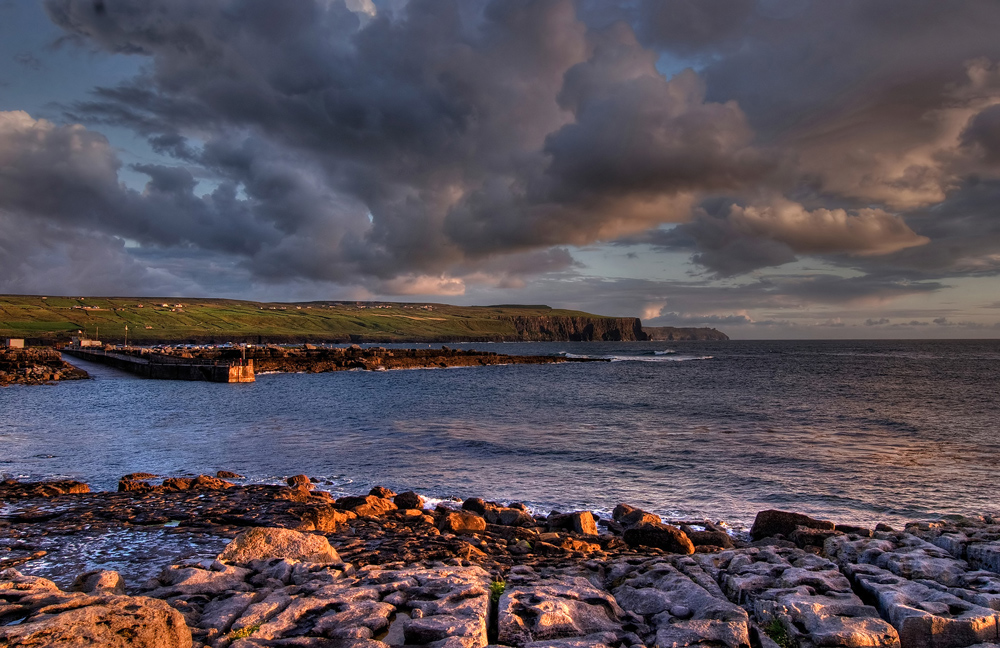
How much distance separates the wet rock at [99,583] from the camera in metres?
7.38

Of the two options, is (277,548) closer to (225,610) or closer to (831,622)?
(225,610)

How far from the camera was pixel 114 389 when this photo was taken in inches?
1964

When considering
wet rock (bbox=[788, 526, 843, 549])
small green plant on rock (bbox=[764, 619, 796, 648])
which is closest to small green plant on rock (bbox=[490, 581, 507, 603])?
small green plant on rock (bbox=[764, 619, 796, 648])

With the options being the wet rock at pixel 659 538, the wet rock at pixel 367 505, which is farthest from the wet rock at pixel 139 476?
the wet rock at pixel 659 538

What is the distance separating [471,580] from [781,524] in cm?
837

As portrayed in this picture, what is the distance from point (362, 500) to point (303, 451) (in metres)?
10.4

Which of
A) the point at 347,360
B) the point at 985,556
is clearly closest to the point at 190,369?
the point at 347,360

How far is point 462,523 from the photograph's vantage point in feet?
41.8

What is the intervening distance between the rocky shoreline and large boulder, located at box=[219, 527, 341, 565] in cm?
3

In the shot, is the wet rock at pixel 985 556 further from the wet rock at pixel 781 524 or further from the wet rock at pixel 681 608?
the wet rock at pixel 681 608

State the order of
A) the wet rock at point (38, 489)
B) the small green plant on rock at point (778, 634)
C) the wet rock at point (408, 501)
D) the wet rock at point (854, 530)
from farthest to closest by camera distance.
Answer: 1. the wet rock at point (408, 501)
2. the wet rock at point (38, 489)
3. the wet rock at point (854, 530)
4. the small green plant on rock at point (778, 634)

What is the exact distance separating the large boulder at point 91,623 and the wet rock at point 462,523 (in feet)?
23.8

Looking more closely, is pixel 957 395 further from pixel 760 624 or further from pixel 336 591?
pixel 336 591

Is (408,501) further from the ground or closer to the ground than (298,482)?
further from the ground
